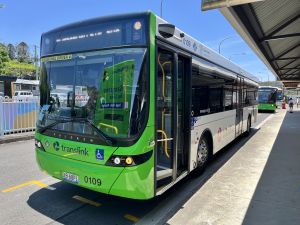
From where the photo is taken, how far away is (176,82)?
4641 mm

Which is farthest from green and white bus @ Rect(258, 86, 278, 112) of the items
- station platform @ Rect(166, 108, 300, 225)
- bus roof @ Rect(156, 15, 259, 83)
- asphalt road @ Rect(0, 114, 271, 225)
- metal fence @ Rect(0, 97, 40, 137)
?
asphalt road @ Rect(0, 114, 271, 225)

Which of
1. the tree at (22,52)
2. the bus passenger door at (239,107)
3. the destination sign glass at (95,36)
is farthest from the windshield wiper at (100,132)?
the tree at (22,52)

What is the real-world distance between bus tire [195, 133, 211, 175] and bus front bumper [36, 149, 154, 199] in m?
2.31

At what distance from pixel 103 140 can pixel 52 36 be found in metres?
2.10

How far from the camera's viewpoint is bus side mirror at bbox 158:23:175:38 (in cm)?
402

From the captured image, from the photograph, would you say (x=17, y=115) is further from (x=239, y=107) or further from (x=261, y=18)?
(x=261, y=18)

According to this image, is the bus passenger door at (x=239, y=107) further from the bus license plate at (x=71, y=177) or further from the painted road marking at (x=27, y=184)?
the bus license plate at (x=71, y=177)

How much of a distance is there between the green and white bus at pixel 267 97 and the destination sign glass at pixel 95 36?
27.4 m

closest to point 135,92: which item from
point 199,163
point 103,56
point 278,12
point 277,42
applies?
point 103,56

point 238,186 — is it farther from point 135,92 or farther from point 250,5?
point 250,5

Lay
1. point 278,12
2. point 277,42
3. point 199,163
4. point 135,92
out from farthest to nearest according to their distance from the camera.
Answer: point 277,42 < point 278,12 < point 199,163 < point 135,92

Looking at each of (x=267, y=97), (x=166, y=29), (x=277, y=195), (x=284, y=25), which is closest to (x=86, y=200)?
(x=166, y=29)

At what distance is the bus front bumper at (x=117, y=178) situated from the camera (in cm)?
369

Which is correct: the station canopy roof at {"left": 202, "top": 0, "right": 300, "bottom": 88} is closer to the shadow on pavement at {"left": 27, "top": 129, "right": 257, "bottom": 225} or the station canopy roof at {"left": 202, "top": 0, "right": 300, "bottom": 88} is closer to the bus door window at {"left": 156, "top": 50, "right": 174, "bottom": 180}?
the bus door window at {"left": 156, "top": 50, "right": 174, "bottom": 180}
